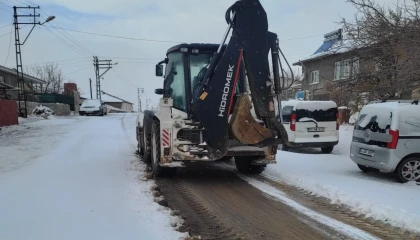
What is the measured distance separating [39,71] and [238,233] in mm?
74542

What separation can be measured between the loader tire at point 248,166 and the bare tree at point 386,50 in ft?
16.7

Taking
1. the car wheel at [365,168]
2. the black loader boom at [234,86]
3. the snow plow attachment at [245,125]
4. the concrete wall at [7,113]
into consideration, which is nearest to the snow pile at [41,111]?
the concrete wall at [7,113]

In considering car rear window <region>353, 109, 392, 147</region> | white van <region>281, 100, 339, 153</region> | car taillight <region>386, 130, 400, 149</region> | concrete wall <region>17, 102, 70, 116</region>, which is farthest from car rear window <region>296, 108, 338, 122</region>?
concrete wall <region>17, 102, 70, 116</region>

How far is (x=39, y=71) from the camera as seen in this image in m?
70.1

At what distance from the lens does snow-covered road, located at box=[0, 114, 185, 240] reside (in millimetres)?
4379

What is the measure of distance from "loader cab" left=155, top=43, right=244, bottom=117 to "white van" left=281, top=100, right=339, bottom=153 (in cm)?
515

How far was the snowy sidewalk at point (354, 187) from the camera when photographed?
525 cm

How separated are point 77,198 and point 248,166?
4.03 m

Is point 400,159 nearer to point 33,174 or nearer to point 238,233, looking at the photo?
point 238,233

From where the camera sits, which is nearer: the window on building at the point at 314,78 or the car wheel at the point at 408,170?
the car wheel at the point at 408,170

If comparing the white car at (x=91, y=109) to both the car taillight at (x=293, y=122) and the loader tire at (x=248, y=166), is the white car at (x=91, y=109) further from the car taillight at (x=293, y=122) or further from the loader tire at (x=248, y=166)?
the loader tire at (x=248, y=166)

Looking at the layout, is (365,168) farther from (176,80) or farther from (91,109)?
(91,109)

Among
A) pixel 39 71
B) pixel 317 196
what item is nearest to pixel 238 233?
pixel 317 196

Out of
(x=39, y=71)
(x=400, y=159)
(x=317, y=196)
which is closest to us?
(x=317, y=196)
